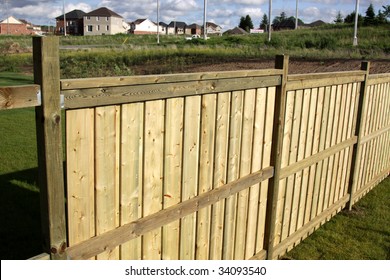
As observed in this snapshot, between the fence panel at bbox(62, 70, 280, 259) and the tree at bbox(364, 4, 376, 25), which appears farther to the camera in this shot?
the tree at bbox(364, 4, 376, 25)

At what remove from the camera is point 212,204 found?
3783 mm

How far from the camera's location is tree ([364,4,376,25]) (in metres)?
58.8

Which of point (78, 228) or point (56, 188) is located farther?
point (78, 228)

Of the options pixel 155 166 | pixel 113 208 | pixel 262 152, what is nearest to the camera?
pixel 113 208

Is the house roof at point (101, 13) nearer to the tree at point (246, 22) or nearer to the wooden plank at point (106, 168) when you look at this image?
the tree at point (246, 22)

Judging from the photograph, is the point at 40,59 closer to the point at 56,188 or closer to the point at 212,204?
the point at 56,188

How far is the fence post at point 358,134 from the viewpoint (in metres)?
6.22

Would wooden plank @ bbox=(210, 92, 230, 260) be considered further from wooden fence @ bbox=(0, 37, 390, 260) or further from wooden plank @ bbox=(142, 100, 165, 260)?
wooden plank @ bbox=(142, 100, 165, 260)

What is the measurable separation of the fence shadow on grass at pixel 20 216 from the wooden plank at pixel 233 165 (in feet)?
7.05

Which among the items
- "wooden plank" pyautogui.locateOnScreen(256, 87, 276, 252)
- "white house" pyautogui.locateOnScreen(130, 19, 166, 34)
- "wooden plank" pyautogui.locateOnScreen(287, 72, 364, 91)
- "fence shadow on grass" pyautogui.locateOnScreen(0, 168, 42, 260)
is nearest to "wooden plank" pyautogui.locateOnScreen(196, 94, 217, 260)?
"wooden plank" pyautogui.locateOnScreen(256, 87, 276, 252)

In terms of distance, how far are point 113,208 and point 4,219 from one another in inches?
133

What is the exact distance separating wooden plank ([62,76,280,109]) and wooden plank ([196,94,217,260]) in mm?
118

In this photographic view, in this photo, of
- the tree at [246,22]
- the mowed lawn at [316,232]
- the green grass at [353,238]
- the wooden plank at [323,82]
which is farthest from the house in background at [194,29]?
the wooden plank at [323,82]

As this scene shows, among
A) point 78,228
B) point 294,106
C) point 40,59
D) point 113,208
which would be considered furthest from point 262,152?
point 40,59
